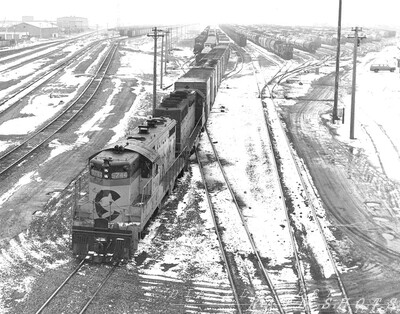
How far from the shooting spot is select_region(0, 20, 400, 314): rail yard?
1294 centimetres

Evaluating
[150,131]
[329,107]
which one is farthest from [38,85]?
[150,131]

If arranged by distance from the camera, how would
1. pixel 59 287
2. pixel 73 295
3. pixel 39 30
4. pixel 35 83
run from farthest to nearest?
pixel 39 30 < pixel 35 83 < pixel 59 287 < pixel 73 295

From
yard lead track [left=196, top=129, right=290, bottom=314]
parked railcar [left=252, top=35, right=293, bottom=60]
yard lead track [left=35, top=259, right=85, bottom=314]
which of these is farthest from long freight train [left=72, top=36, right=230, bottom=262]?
parked railcar [left=252, top=35, right=293, bottom=60]

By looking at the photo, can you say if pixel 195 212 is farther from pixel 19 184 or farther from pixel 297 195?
pixel 19 184

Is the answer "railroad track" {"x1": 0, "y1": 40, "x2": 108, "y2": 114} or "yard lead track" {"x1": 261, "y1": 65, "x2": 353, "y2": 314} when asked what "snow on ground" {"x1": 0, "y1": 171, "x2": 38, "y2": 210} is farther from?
"railroad track" {"x1": 0, "y1": 40, "x2": 108, "y2": 114}

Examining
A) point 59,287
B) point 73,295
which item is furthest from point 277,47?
point 73,295

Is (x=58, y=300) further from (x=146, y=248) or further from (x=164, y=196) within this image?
(x=164, y=196)

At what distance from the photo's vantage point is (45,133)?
3091cm

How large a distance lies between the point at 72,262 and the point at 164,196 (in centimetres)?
536

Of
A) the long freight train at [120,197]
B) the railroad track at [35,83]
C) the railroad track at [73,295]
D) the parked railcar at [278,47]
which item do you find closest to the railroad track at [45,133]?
the railroad track at [35,83]

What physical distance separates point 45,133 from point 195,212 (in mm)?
16247

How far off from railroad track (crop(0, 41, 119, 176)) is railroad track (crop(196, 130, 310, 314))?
10.2 meters

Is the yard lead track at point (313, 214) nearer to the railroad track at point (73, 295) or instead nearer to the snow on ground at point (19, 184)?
the railroad track at point (73, 295)

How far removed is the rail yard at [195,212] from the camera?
42.4 ft
